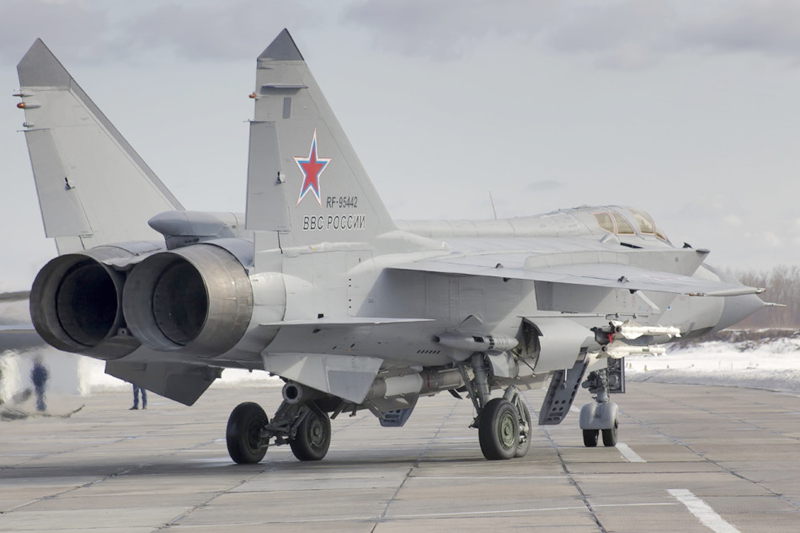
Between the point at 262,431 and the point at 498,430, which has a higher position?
the point at 262,431

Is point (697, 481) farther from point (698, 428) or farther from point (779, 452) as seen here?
point (698, 428)

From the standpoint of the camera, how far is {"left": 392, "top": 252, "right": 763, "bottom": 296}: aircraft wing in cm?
1264

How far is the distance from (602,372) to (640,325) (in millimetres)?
1113

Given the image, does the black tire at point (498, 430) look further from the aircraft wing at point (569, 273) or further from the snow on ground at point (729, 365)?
the snow on ground at point (729, 365)

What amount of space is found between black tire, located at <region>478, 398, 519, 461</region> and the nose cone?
5561mm

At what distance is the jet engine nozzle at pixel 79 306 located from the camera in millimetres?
12125

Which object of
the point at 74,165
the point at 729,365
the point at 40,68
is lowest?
the point at 729,365

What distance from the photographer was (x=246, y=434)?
1446cm

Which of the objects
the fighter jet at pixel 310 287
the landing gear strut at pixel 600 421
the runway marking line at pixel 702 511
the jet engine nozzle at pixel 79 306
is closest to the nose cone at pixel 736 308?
the fighter jet at pixel 310 287

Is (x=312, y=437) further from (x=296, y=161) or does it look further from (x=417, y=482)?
(x=296, y=161)

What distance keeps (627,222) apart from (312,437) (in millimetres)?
6430

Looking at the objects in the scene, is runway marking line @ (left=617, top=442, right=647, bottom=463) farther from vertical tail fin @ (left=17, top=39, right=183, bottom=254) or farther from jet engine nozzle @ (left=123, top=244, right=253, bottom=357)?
vertical tail fin @ (left=17, top=39, right=183, bottom=254)

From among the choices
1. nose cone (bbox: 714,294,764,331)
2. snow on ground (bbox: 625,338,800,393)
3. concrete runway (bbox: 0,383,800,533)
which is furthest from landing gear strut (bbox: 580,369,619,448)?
snow on ground (bbox: 625,338,800,393)

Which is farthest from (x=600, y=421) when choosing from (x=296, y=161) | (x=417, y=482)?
(x=296, y=161)
